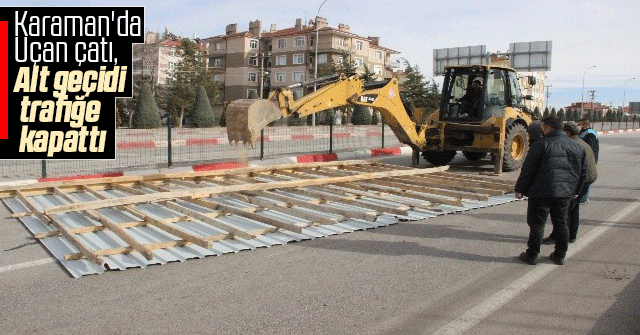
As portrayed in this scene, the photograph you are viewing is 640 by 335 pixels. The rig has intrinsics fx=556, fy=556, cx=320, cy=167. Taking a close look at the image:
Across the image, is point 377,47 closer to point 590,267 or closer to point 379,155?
point 379,155

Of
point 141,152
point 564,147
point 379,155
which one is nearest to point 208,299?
point 564,147

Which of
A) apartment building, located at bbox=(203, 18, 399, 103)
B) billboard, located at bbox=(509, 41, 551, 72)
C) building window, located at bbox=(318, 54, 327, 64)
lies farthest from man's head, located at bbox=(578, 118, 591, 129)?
building window, located at bbox=(318, 54, 327, 64)

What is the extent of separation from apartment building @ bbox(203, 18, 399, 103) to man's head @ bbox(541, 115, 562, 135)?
7107 cm

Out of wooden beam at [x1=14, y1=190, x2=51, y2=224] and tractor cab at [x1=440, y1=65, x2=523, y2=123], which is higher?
tractor cab at [x1=440, y1=65, x2=523, y2=123]

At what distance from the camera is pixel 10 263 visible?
5824mm

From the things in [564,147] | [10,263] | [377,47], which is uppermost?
[377,47]

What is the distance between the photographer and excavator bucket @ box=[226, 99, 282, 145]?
9.68m

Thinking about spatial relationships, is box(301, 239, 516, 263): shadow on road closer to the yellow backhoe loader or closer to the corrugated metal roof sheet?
the corrugated metal roof sheet

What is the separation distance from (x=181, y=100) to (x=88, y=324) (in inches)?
2122

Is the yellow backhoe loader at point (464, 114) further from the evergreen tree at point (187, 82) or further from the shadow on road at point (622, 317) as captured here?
the evergreen tree at point (187, 82)

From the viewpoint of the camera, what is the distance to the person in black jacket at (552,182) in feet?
19.3

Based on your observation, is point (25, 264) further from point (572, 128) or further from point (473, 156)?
point (473, 156)

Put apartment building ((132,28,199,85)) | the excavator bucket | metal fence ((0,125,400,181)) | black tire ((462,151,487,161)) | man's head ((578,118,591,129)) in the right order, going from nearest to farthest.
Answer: man's head ((578,118,591,129)) < the excavator bucket < metal fence ((0,125,400,181)) < black tire ((462,151,487,161)) < apartment building ((132,28,199,85))

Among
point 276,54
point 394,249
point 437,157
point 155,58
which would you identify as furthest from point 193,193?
point 276,54
